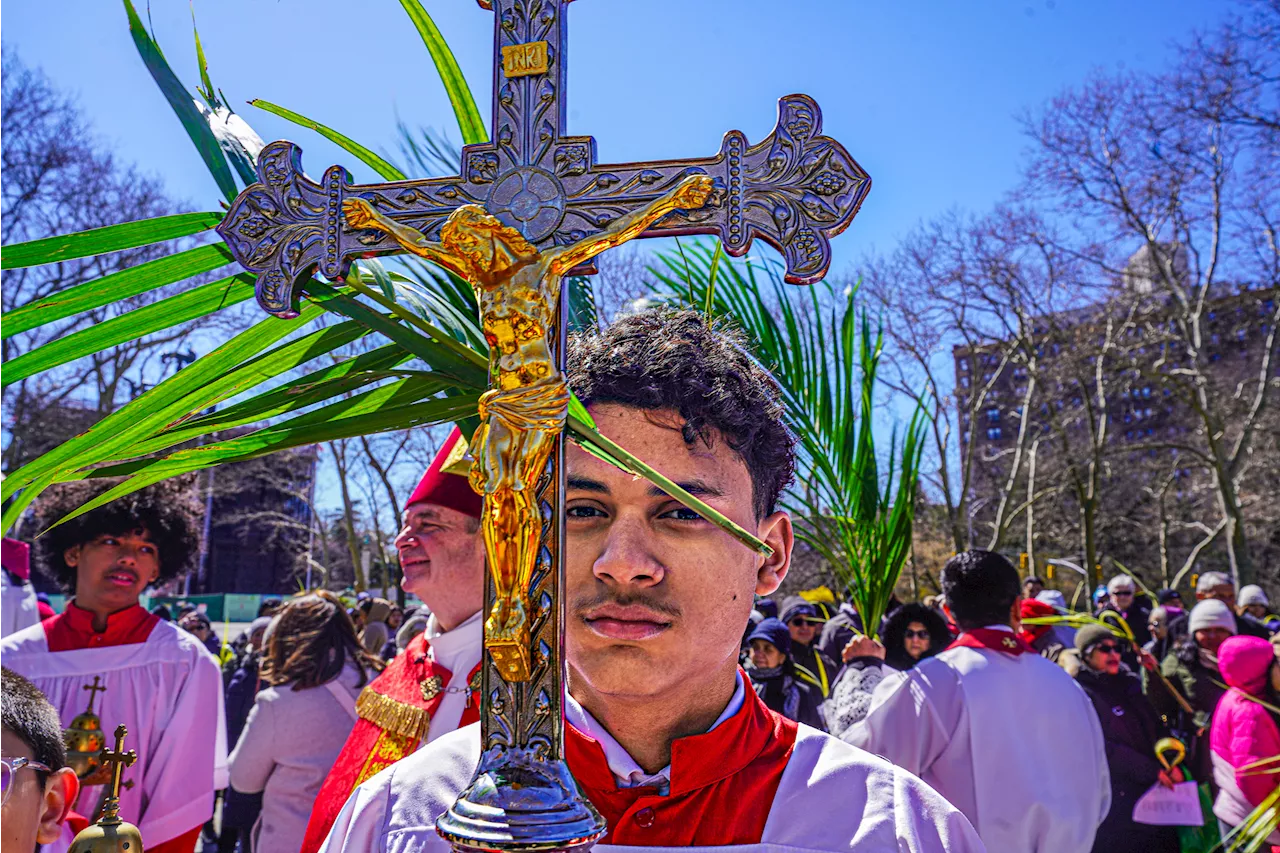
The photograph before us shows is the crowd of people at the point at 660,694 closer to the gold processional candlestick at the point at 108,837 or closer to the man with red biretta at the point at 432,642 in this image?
the man with red biretta at the point at 432,642

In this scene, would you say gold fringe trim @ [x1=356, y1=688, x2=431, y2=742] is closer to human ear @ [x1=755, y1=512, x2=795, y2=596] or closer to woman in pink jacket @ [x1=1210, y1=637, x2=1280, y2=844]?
human ear @ [x1=755, y1=512, x2=795, y2=596]

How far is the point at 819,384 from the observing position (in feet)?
10.3

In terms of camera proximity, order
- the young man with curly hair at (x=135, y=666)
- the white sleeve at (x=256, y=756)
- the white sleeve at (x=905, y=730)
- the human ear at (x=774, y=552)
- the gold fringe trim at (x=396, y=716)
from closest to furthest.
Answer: the human ear at (x=774, y=552) < the gold fringe trim at (x=396, y=716) < the young man with curly hair at (x=135, y=666) < the white sleeve at (x=905, y=730) < the white sleeve at (x=256, y=756)

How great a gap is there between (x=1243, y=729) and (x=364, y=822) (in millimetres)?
5178

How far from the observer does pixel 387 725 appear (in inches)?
A: 118

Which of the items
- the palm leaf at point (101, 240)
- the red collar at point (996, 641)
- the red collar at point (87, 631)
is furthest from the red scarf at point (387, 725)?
the red collar at point (996, 641)

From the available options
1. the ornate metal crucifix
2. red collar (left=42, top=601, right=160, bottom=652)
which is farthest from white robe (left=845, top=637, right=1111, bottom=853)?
the ornate metal crucifix

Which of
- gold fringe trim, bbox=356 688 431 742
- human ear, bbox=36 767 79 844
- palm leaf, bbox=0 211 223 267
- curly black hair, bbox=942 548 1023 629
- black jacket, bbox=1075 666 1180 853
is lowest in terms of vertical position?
black jacket, bbox=1075 666 1180 853

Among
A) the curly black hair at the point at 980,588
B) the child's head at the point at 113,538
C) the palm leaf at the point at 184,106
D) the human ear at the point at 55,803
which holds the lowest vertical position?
the human ear at the point at 55,803

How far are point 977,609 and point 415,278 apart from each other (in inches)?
140

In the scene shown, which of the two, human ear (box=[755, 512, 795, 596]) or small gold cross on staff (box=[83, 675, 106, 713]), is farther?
small gold cross on staff (box=[83, 675, 106, 713])

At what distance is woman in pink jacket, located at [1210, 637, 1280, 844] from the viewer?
197 inches

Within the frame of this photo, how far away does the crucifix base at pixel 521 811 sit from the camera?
1080 millimetres

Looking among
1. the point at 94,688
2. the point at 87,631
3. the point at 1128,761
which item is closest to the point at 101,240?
the point at 94,688
